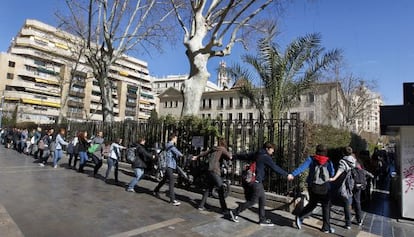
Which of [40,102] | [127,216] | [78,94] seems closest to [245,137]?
[127,216]

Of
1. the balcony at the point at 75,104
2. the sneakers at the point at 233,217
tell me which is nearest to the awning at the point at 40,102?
the balcony at the point at 75,104

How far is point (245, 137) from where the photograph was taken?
28.3 feet

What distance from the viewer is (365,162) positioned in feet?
30.2

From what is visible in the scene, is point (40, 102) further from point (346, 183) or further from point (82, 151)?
point (346, 183)

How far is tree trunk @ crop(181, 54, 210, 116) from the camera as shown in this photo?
11883mm

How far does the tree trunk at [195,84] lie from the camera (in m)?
11.9

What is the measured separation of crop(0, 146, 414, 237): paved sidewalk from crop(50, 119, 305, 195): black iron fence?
113 centimetres

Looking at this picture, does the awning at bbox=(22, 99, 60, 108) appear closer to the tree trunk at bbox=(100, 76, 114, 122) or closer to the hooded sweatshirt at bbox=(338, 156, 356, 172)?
the tree trunk at bbox=(100, 76, 114, 122)

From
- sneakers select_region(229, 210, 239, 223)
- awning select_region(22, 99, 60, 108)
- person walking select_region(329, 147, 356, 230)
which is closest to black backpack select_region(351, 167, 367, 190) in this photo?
person walking select_region(329, 147, 356, 230)

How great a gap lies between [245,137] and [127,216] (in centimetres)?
411

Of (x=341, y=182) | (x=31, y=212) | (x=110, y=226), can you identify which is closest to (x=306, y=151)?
(x=341, y=182)

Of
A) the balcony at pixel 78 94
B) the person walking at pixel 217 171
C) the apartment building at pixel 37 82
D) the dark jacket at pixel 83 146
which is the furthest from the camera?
the balcony at pixel 78 94

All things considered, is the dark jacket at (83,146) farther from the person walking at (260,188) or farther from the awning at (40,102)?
the awning at (40,102)

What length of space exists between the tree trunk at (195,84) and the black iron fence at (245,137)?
149cm
